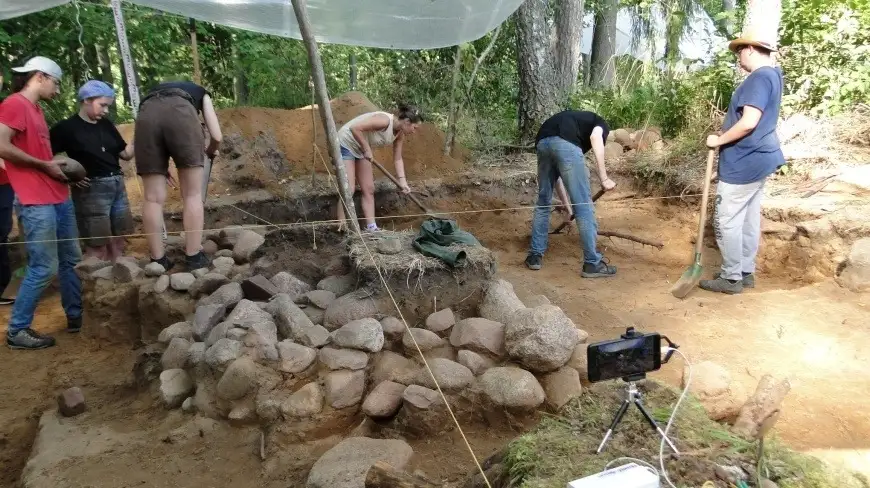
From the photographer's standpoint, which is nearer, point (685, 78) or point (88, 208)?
point (88, 208)

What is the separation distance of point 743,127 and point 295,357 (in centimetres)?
321

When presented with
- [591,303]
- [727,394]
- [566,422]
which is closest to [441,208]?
[591,303]

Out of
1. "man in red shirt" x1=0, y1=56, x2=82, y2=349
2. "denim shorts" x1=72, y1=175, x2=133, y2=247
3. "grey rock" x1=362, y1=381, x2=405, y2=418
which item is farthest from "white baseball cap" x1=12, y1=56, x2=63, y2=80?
"grey rock" x1=362, y1=381, x2=405, y2=418

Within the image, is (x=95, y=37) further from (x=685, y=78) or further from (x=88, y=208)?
(x=685, y=78)

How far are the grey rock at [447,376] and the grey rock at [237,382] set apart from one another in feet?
2.80

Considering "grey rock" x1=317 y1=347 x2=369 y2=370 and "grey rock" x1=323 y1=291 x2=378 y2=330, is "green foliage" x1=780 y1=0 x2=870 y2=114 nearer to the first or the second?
"grey rock" x1=323 y1=291 x2=378 y2=330

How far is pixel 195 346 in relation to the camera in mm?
3277

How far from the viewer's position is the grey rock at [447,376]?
290 cm

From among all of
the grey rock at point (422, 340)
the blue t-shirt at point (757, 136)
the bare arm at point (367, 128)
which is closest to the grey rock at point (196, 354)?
the grey rock at point (422, 340)

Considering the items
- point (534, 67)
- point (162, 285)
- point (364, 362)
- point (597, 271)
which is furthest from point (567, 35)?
point (364, 362)

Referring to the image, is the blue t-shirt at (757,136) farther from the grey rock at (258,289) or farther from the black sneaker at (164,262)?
the black sneaker at (164,262)

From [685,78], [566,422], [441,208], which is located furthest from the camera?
[685,78]

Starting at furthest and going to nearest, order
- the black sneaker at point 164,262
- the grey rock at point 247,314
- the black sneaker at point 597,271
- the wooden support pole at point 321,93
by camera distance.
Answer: the black sneaker at point 597,271 < the black sneaker at point 164,262 < the wooden support pole at point 321,93 < the grey rock at point 247,314

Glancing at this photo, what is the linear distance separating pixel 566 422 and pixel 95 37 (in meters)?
8.22
